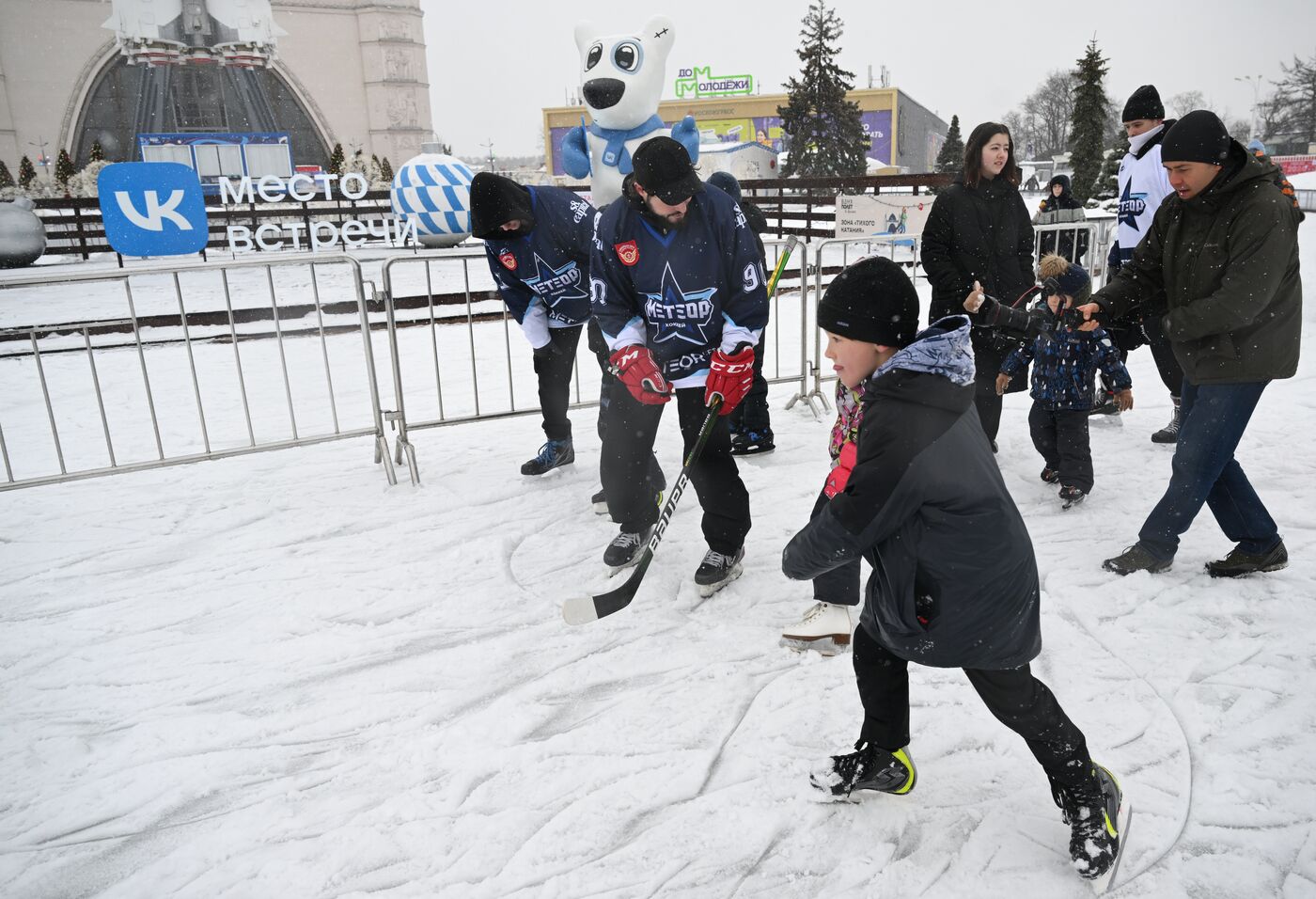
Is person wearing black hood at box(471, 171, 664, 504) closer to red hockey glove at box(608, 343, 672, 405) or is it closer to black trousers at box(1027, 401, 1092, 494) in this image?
red hockey glove at box(608, 343, 672, 405)

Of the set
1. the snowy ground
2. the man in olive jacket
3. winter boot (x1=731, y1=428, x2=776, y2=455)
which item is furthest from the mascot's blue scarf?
the man in olive jacket

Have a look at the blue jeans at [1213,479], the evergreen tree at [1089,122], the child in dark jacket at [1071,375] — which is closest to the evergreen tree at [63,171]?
the child in dark jacket at [1071,375]

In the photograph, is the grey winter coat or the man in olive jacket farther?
the man in olive jacket

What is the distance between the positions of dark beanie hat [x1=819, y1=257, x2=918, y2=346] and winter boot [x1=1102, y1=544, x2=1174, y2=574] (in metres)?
2.33

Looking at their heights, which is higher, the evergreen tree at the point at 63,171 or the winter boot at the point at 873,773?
the evergreen tree at the point at 63,171

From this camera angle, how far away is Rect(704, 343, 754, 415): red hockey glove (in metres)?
3.42

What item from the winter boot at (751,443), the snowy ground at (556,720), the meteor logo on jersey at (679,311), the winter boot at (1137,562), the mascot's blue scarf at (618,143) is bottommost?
the snowy ground at (556,720)

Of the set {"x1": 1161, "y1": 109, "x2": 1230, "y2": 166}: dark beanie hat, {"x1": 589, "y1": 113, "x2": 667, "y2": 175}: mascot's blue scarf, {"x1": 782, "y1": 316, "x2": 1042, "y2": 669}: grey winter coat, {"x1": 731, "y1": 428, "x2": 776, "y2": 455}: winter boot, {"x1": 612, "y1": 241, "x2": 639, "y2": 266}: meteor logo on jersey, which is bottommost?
{"x1": 731, "y1": 428, "x2": 776, "y2": 455}: winter boot

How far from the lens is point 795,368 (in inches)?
313

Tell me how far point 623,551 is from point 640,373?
1005 millimetres

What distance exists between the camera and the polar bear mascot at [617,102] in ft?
28.7

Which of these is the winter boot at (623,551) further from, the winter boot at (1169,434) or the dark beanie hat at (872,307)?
the winter boot at (1169,434)

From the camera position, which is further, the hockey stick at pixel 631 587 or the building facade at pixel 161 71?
the building facade at pixel 161 71

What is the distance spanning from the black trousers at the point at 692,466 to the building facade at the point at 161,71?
29837 mm
